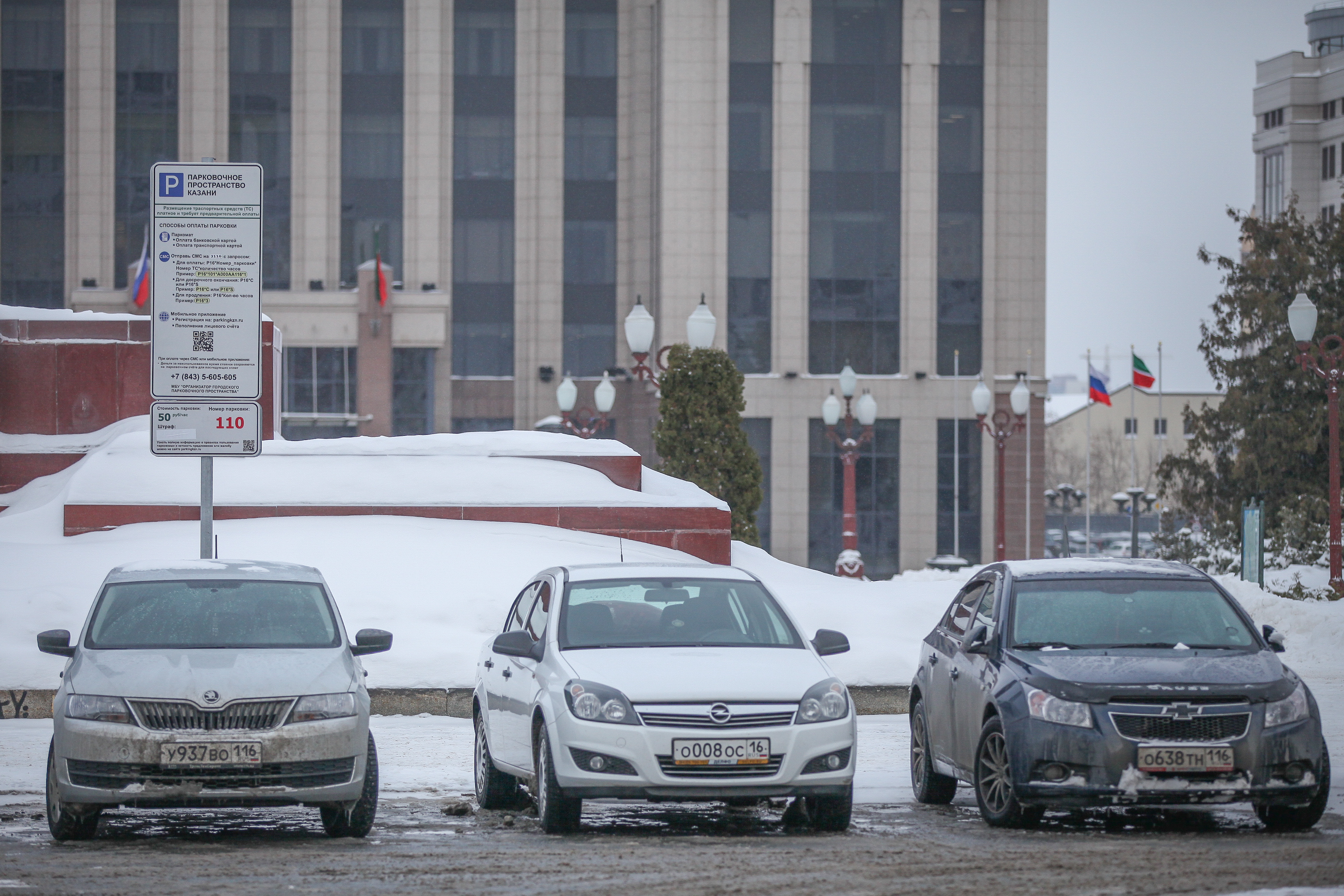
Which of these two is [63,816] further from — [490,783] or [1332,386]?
[1332,386]

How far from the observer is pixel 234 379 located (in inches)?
507

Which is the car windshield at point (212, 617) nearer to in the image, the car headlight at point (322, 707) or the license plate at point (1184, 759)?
the car headlight at point (322, 707)

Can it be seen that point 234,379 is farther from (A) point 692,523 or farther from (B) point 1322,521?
(B) point 1322,521

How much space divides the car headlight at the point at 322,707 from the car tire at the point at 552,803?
104cm

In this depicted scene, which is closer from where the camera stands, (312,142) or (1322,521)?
(1322,521)

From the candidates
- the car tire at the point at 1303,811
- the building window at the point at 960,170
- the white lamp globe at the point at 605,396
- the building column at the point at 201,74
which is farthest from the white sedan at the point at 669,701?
the building column at the point at 201,74

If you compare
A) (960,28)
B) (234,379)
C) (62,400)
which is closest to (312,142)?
(960,28)

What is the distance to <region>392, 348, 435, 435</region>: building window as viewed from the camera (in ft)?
190

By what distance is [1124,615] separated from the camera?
9773 millimetres

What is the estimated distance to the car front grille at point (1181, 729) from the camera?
344 inches

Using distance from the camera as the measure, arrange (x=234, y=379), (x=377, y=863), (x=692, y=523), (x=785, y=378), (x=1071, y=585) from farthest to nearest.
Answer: (x=785, y=378)
(x=692, y=523)
(x=234, y=379)
(x=1071, y=585)
(x=377, y=863)

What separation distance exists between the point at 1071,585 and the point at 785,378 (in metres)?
46.2

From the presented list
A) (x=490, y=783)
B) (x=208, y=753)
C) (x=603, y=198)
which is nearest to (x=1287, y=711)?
(x=490, y=783)

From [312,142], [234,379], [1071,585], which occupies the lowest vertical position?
[1071,585]
